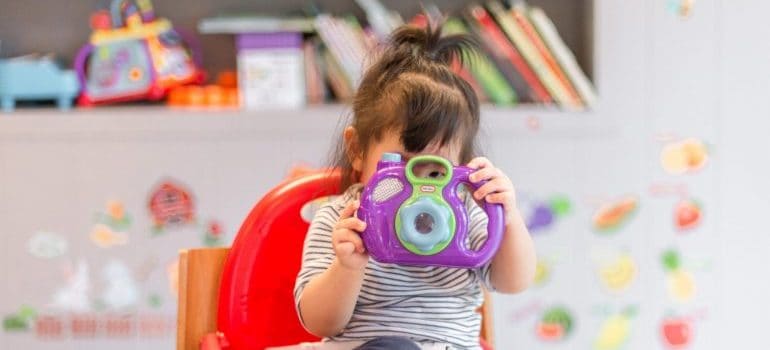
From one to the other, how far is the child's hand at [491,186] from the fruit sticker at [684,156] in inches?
38.8

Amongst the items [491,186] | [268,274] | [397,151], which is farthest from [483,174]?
[268,274]

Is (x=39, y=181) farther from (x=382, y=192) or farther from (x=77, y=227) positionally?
(x=382, y=192)

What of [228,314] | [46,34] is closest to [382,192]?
[228,314]

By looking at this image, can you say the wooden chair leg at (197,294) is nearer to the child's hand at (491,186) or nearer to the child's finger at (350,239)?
the child's finger at (350,239)

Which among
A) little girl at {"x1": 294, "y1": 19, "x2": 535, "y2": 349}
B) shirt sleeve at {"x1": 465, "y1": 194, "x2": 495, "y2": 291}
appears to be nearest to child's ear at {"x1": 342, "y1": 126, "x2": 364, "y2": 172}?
little girl at {"x1": 294, "y1": 19, "x2": 535, "y2": 349}

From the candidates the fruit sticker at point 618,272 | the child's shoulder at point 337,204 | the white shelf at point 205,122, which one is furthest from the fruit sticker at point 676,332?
the child's shoulder at point 337,204

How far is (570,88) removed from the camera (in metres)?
1.72

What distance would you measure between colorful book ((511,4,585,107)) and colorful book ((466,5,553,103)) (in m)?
0.04

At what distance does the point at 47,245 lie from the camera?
1718 mm

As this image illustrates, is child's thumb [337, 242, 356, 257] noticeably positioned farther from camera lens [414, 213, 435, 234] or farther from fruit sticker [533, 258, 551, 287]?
fruit sticker [533, 258, 551, 287]

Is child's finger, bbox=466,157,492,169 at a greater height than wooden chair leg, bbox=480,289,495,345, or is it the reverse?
child's finger, bbox=466,157,492,169

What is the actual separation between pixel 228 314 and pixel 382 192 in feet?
1.02

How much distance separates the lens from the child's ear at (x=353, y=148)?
3.18ft

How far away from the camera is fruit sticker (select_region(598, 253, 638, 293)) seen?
1731 mm
